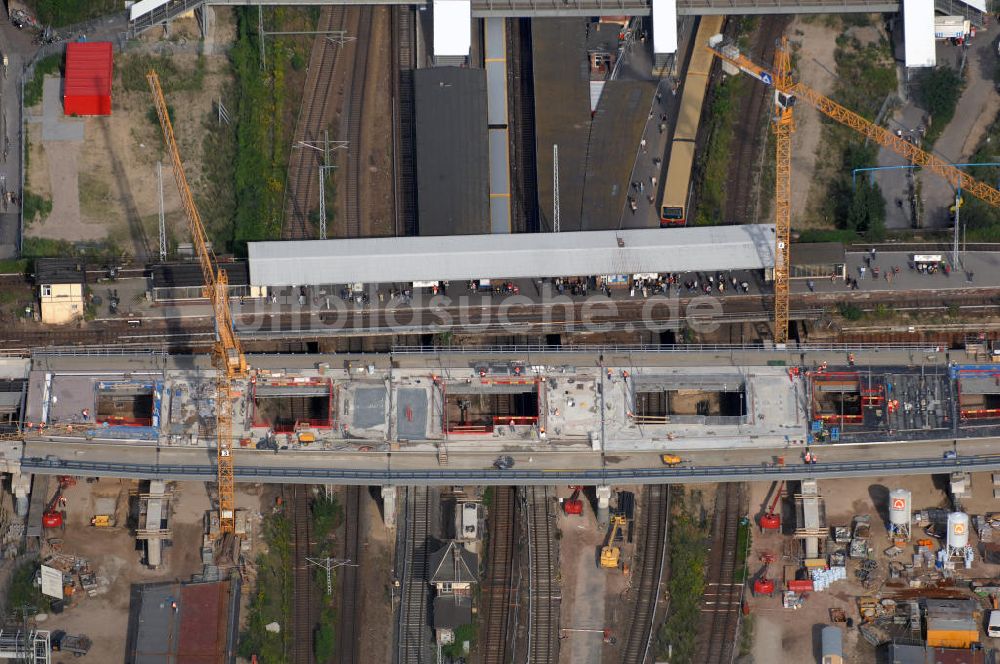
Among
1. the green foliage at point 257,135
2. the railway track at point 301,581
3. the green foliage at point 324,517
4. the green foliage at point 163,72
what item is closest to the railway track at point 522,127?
the green foliage at point 257,135

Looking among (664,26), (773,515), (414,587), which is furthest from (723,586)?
(664,26)

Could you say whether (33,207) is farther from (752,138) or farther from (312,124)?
(752,138)

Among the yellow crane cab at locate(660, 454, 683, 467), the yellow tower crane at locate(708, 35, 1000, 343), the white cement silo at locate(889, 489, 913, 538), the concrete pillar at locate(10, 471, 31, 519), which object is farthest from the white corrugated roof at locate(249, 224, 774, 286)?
the concrete pillar at locate(10, 471, 31, 519)

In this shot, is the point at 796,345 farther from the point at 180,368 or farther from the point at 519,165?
the point at 180,368

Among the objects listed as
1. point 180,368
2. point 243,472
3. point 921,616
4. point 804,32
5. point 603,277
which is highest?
point 804,32

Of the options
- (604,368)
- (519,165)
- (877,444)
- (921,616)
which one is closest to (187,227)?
(519,165)

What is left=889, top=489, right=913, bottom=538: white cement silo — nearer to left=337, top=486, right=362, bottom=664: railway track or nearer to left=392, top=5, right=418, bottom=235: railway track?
left=337, top=486, right=362, bottom=664: railway track
